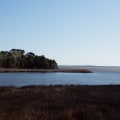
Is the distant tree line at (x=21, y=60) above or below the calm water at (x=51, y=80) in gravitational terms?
above

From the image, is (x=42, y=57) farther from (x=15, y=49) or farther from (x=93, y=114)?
(x=93, y=114)

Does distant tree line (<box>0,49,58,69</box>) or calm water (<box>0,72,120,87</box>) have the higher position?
distant tree line (<box>0,49,58,69</box>)

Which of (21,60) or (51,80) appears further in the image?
(21,60)

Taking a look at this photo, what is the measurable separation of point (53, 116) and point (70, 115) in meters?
0.72

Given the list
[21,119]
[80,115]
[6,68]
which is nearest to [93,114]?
[80,115]

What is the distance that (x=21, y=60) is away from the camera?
16450cm

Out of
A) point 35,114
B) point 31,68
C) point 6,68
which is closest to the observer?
point 35,114

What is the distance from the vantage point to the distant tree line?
160 m

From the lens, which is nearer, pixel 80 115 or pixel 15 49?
pixel 80 115

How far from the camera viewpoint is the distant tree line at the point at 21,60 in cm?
16000

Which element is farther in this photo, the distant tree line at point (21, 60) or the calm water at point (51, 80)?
the distant tree line at point (21, 60)

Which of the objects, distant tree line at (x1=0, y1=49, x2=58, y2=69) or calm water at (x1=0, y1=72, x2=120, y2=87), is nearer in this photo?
calm water at (x1=0, y1=72, x2=120, y2=87)

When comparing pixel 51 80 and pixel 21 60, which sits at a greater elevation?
pixel 21 60

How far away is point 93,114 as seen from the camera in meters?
13.5
